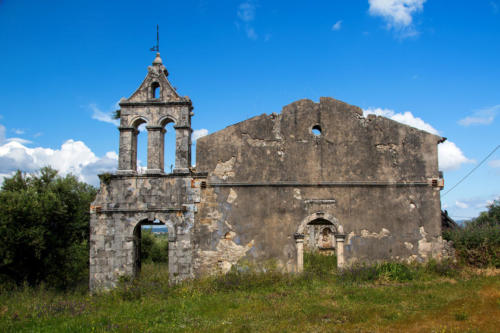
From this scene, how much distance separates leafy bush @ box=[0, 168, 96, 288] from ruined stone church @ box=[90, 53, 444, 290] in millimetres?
3535

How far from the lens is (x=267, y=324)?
8445 mm

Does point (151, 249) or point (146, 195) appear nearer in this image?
point (146, 195)

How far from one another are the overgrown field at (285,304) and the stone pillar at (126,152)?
3.69m

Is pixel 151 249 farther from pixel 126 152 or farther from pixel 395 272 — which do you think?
pixel 395 272

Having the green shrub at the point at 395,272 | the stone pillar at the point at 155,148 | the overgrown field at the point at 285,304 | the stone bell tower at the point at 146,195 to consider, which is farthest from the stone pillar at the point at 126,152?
the green shrub at the point at 395,272

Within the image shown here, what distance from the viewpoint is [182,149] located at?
530 inches

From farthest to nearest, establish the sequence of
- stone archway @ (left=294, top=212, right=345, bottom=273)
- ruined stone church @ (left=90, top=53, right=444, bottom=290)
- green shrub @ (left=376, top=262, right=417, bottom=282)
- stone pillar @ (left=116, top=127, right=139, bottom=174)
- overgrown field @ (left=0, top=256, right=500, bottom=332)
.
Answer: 1. stone pillar @ (left=116, top=127, right=139, bottom=174)
2. stone archway @ (left=294, top=212, right=345, bottom=273)
3. ruined stone church @ (left=90, top=53, right=444, bottom=290)
4. green shrub @ (left=376, top=262, right=417, bottom=282)
5. overgrown field @ (left=0, top=256, right=500, bottom=332)

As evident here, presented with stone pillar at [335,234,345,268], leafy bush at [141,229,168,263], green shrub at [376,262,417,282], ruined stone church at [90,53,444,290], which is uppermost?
ruined stone church at [90,53,444,290]

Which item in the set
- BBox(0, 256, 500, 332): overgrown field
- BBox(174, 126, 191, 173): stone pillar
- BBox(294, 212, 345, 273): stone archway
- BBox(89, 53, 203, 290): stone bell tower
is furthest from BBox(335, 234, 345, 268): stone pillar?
BBox(174, 126, 191, 173): stone pillar

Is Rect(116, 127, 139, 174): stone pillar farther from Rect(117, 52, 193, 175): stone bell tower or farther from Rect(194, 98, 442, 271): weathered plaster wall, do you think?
Rect(194, 98, 442, 271): weathered plaster wall

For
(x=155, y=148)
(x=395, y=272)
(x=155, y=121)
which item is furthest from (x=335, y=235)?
(x=155, y=121)

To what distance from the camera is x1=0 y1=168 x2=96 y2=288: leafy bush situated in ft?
47.5

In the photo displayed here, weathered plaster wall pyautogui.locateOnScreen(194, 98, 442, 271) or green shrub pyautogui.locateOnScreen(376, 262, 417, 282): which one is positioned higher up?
weathered plaster wall pyautogui.locateOnScreen(194, 98, 442, 271)

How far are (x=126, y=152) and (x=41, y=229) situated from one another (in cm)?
501
